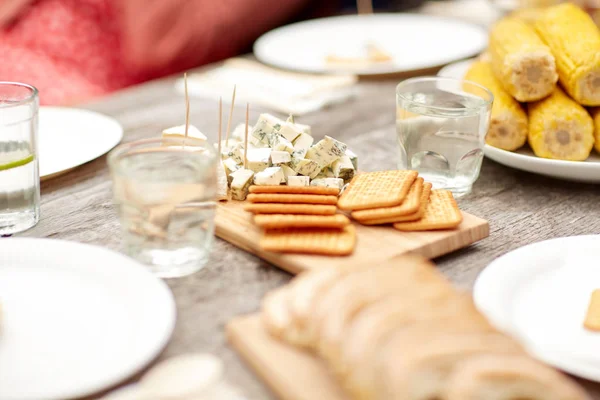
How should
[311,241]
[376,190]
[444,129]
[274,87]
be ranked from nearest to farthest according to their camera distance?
[311,241] < [376,190] < [444,129] < [274,87]

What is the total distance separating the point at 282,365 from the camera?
26.6 inches

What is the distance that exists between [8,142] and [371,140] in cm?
72

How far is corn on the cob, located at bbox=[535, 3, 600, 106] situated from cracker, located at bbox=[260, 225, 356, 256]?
1.64 ft

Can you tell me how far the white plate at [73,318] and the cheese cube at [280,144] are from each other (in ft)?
1.09

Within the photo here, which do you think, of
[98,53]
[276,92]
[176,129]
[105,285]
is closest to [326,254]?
[105,285]

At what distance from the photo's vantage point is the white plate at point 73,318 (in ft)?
2.26

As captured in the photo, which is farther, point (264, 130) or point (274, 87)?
point (274, 87)

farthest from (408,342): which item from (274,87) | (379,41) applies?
(379,41)

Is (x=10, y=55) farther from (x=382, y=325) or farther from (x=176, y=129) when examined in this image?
(x=382, y=325)

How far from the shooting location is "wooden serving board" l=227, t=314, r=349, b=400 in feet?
2.11

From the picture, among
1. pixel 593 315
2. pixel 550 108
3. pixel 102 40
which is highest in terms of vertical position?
pixel 550 108

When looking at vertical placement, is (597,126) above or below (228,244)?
above

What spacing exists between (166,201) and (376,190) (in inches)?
12.8

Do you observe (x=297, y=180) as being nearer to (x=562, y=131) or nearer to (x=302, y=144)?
(x=302, y=144)
